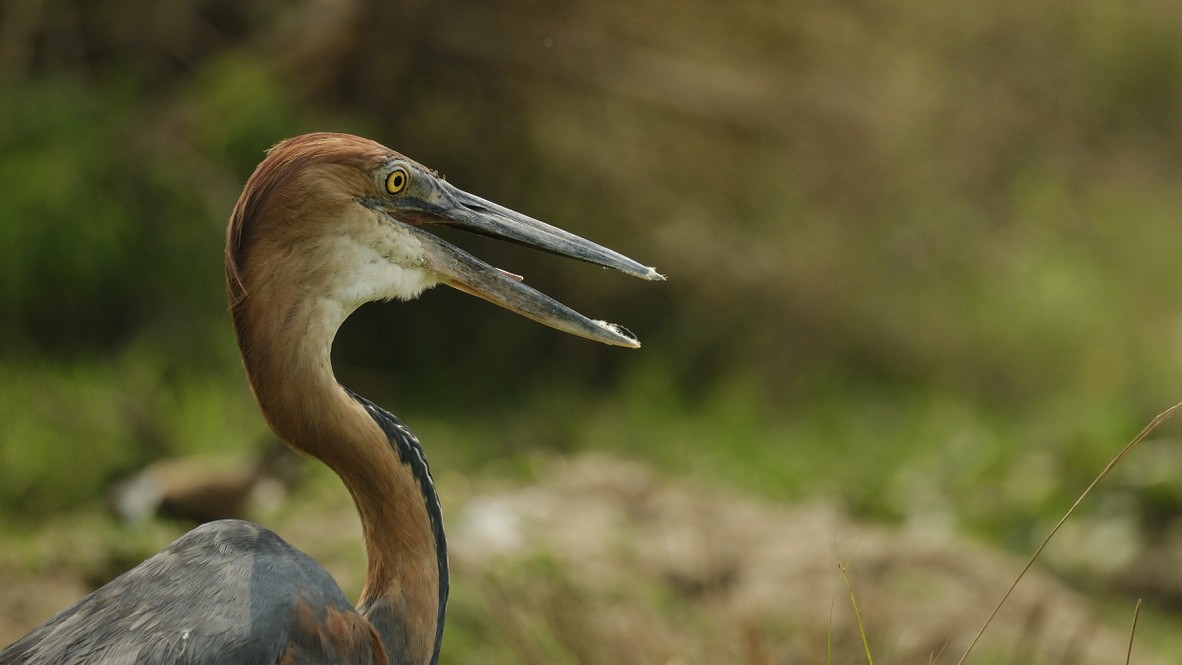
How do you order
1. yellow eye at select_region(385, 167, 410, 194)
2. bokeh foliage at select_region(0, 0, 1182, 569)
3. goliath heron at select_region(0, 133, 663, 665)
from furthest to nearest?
bokeh foliage at select_region(0, 0, 1182, 569)
yellow eye at select_region(385, 167, 410, 194)
goliath heron at select_region(0, 133, 663, 665)

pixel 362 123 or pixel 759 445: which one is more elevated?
pixel 362 123

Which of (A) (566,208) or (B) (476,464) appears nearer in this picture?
(B) (476,464)

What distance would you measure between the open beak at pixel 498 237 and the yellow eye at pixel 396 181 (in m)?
0.03

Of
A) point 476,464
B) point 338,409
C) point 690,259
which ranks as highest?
point 338,409

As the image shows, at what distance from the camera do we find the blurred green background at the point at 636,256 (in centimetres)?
700

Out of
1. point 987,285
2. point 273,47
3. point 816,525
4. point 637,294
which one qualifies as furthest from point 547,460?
point 987,285

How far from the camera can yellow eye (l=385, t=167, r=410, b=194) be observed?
3.27m

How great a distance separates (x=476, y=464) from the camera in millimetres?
6945

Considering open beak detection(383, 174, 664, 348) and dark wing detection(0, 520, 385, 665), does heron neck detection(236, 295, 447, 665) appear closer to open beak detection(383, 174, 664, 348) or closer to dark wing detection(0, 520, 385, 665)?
dark wing detection(0, 520, 385, 665)

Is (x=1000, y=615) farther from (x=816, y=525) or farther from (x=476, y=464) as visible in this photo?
(x=476, y=464)

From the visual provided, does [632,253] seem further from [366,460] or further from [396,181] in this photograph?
[366,460]

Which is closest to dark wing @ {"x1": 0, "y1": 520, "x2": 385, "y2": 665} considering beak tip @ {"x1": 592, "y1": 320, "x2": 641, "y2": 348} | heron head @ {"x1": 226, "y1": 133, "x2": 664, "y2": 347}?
heron head @ {"x1": 226, "y1": 133, "x2": 664, "y2": 347}

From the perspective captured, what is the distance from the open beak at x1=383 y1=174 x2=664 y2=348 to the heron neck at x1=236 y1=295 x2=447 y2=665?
0.31 metres

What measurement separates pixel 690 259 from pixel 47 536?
451 cm
